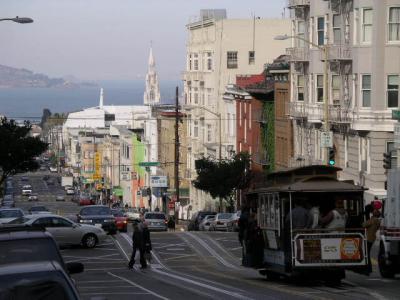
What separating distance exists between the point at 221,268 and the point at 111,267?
11.0ft

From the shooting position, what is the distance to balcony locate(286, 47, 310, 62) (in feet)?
208

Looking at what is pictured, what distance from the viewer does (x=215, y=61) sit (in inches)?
3829

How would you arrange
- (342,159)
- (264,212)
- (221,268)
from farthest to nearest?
(342,159) < (221,268) < (264,212)

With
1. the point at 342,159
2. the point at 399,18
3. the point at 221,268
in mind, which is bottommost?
the point at 221,268

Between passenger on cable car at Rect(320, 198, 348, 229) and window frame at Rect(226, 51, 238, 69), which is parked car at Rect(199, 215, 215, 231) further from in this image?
passenger on cable car at Rect(320, 198, 348, 229)

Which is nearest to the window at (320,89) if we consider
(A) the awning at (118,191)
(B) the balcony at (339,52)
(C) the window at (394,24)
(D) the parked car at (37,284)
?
(B) the balcony at (339,52)

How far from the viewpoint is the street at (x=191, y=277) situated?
77.0 ft

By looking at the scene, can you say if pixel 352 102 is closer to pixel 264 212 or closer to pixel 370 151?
pixel 370 151

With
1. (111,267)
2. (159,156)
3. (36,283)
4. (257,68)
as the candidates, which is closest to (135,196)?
(159,156)

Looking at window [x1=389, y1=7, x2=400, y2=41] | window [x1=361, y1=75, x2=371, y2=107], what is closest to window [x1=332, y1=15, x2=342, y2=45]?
window [x1=361, y1=75, x2=371, y2=107]

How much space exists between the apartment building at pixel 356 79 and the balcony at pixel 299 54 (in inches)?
2.1

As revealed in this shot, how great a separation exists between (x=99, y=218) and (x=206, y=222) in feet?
46.6

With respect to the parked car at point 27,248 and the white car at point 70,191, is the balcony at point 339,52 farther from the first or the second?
the white car at point 70,191

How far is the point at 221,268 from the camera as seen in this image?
35.5 m
